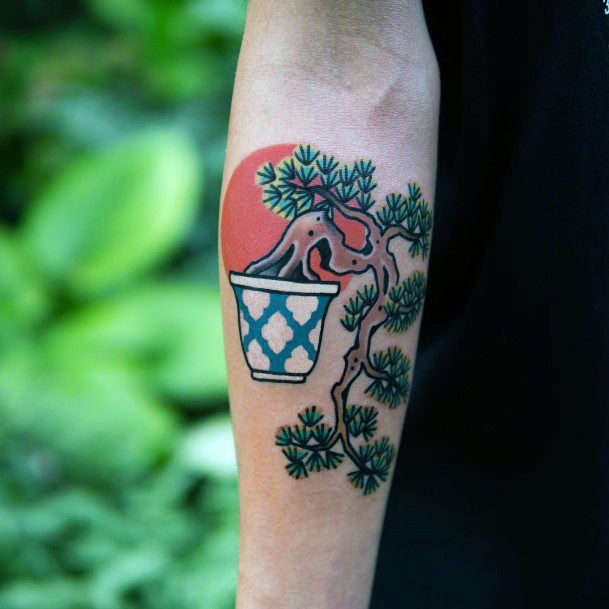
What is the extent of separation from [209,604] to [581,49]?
1.69 meters

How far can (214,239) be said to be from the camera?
4426mm

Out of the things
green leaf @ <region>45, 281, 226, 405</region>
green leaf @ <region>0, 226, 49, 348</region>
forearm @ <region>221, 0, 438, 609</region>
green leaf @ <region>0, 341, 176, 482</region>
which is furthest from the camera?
green leaf @ <region>0, 226, 49, 348</region>

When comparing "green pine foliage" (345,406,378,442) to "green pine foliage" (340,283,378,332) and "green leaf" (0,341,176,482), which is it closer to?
"green pine foliage" (340,283,378,332)

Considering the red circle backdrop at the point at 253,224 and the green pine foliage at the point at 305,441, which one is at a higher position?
the red circle backdrop at the point at 253,224

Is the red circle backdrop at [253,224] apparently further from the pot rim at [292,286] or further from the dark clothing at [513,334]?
the dark clothing at [513,334]

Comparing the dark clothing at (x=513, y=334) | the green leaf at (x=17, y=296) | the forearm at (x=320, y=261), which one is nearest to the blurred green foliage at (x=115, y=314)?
the green leaf at (x=17, y=296)

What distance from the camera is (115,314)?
3.40m

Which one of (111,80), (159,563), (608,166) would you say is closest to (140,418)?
(159,563)

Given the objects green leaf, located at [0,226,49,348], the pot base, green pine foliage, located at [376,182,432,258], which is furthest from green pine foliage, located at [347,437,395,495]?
green leaf, located at [0,226,49,348]

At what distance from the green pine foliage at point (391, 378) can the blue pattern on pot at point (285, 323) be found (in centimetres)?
Answer: 7

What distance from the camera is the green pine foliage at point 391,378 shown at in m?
0.90

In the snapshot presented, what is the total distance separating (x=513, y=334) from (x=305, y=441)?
0.34m

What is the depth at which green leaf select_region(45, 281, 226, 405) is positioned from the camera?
3.28 meters

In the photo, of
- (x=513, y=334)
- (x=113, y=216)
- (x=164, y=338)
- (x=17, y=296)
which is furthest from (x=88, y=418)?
(x=513, y=334)
